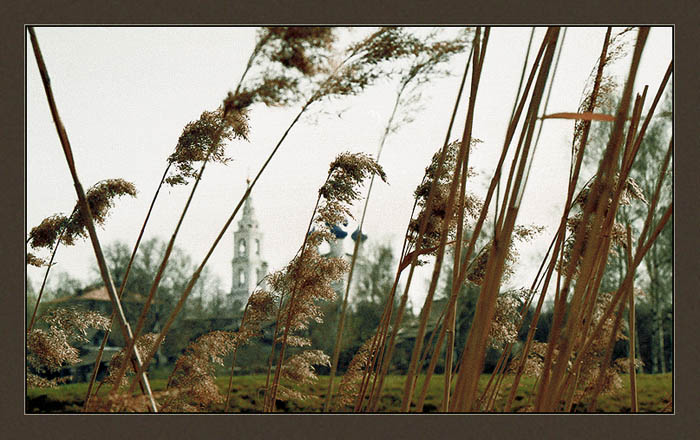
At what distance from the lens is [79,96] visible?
6.23 feet

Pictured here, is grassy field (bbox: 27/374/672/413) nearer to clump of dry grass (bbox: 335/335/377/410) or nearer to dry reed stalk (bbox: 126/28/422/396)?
clump of dry grass (bbox: 335/335/377/410)

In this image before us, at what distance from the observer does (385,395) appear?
3.71 m

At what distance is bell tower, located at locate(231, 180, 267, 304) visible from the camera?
2211mm

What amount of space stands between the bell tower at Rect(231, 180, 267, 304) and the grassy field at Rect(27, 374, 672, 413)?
1.53ft

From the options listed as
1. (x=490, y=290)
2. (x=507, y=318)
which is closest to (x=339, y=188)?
(x=507, y=318)

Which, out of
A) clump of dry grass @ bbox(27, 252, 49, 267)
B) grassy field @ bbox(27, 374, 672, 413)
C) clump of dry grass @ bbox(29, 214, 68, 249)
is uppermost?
clump of dry grass @ bbox(29, 214, 68, 249)

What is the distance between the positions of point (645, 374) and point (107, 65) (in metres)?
3.45

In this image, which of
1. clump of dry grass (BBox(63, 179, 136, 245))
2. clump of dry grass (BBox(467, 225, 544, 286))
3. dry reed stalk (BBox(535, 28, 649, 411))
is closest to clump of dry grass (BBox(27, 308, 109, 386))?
clump of dry grass (BBox(63, 179, 136, 245))

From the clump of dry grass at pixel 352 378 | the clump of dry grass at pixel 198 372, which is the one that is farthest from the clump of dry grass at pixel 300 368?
the clump of dry grass at pixel 198 372

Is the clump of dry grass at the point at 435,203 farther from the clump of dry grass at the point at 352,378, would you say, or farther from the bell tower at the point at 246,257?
the bell tower at the point at 246,257

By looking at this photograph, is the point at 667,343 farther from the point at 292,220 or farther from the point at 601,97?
the point at 601,97

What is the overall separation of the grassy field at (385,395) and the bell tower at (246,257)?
0.47 meters

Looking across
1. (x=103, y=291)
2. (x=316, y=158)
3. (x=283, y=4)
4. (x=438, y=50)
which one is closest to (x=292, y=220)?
(x=316, y=158)

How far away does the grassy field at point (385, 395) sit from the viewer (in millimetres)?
2156
